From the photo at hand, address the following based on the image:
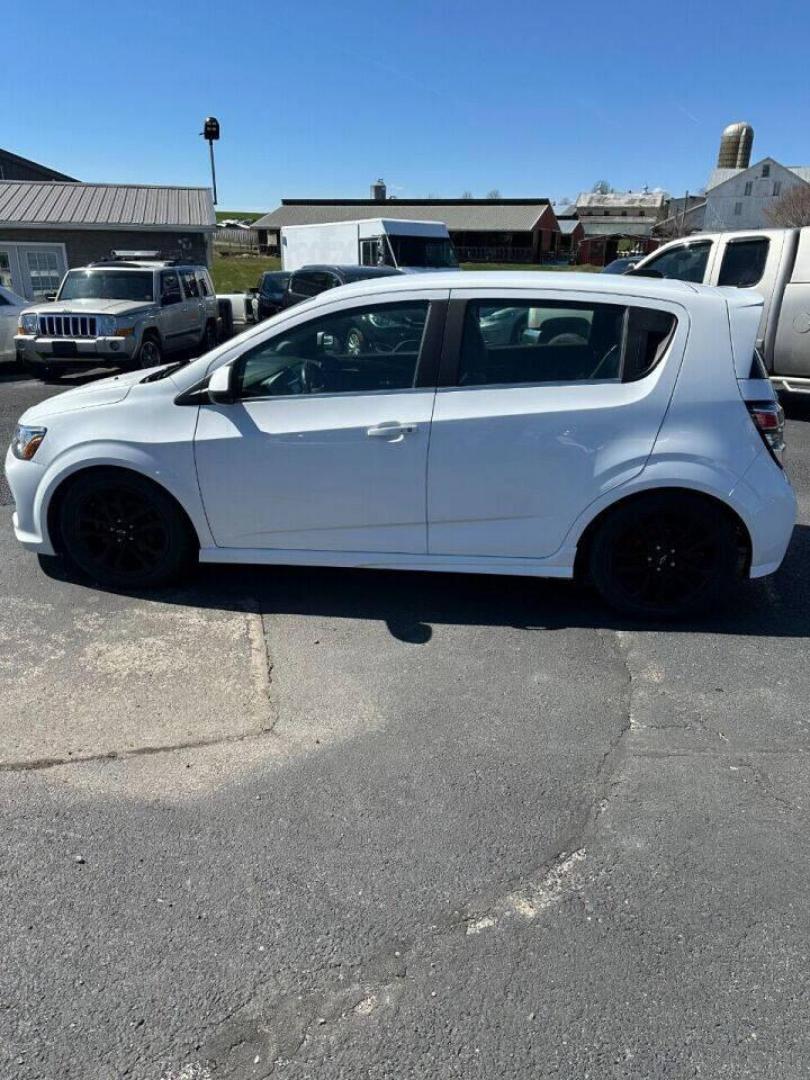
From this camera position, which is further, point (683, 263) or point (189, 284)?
point (189, 284)

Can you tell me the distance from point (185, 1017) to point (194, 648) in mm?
2088

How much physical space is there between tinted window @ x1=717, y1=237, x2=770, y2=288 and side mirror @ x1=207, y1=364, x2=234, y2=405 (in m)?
7.59

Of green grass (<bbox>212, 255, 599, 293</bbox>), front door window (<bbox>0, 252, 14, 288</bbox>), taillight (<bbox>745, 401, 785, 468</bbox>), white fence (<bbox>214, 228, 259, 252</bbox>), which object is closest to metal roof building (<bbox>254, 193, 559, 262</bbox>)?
white fence (<bbox>214, 228, 259, 252</bbox>)

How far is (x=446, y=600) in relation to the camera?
4.51m

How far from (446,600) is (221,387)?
5.60 feet

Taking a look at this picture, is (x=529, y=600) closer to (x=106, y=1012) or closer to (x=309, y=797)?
(x=309, y=797)

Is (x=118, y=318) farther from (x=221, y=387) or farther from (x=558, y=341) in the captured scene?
(x=558, y=341)

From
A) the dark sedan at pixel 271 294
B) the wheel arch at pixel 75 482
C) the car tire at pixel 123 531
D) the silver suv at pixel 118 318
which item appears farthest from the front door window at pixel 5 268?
the car tire at pixel 123 531

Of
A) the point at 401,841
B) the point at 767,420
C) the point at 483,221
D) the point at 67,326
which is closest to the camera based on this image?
the point at 401,841

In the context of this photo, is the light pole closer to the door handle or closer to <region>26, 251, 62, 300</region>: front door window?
<region>26, 251, 62, 300</region>: front door window

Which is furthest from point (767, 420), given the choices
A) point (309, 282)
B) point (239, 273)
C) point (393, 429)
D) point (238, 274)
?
point (239, 273)

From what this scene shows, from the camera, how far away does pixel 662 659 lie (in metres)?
3.90

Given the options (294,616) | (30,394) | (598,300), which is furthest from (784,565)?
(30,394)

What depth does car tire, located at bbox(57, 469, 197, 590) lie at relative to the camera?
437 cm
